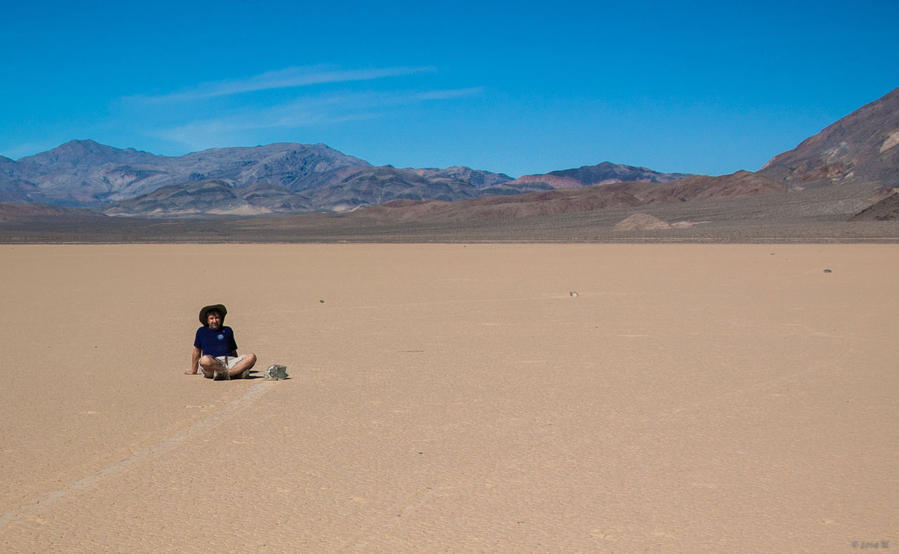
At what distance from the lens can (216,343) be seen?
325 inches

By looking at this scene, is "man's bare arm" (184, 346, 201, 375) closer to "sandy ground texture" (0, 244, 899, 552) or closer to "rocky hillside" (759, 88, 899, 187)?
"sandy ground texture" (0, 244, 899, 552)

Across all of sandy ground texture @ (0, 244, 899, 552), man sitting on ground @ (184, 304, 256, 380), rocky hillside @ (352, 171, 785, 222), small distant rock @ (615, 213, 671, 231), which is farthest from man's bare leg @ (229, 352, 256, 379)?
rocky hillside @ (352, 171, 785, 222)

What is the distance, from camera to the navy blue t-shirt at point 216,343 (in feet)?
27.1

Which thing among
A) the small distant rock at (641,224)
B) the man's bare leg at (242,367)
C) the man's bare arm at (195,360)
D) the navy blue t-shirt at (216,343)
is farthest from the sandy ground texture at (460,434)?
the small distant rock at (641,224)

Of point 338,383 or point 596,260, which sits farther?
point 596,260

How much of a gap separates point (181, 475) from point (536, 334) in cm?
671

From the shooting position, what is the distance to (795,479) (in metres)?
5.15

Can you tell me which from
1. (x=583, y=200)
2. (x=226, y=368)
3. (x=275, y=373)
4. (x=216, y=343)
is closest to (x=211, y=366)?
(x=226, y=368)

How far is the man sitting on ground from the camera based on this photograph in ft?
→ 26.7

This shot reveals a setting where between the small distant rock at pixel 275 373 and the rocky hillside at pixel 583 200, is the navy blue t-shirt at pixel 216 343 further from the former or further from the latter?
the rocky hillside at pixel 583 200

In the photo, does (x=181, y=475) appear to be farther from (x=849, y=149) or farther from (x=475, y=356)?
(x=849, y=149)

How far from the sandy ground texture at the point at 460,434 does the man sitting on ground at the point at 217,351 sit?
0.31 meters

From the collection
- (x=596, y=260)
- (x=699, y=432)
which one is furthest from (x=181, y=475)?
(x=596, y=260)

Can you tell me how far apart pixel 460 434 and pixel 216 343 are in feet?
10.1
